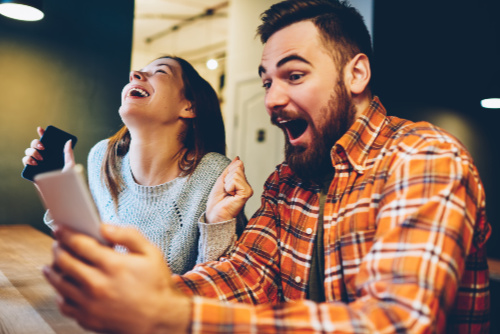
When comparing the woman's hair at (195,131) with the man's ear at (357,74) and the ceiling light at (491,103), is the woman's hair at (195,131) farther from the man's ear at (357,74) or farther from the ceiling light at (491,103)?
the ceiling light at (491,103)

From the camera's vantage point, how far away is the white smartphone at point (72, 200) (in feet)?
1.54

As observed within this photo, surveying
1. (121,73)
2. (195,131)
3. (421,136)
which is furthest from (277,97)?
(121,73)

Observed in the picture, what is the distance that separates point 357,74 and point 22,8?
5.55 ft

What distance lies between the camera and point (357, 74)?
1165 millimetres

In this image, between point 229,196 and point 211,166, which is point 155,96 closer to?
point 211,166

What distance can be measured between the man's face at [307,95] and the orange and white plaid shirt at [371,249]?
0.07 m

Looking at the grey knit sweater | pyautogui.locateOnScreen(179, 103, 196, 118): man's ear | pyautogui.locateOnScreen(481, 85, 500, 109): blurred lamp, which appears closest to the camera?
the grey knit sweater

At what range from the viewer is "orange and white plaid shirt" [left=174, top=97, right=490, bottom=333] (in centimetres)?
57

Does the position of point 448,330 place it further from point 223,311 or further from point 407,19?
point 407,19

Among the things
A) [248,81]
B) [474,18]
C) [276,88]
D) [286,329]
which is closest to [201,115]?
[276,88]

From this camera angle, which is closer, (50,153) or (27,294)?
(27,294)

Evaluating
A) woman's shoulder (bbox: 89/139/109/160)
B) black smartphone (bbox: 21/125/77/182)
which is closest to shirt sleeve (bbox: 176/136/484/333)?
black smartphone (bbox: 21/125/77/182)

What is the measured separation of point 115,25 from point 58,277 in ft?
7.56

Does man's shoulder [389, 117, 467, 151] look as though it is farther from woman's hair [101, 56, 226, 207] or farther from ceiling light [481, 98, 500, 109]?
ceiling light [481, 98, 500, 109]
